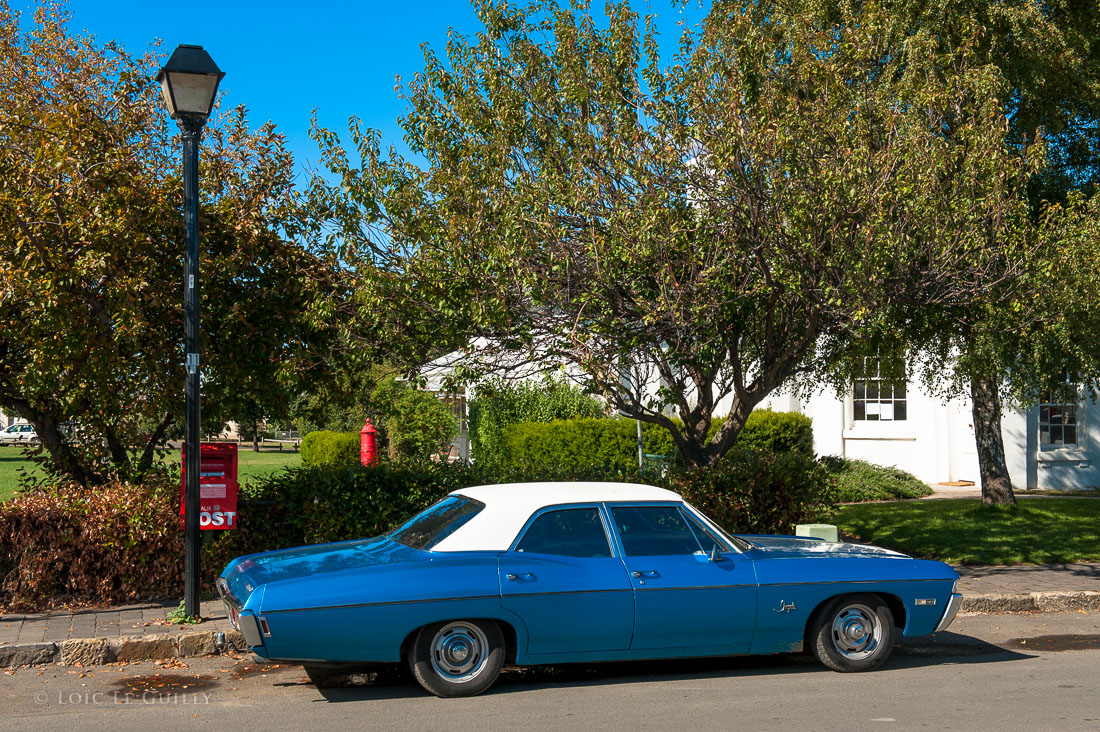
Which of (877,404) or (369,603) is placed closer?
(369,603)

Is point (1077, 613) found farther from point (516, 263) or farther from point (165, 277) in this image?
point (165, 277)

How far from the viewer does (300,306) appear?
9.82 meters

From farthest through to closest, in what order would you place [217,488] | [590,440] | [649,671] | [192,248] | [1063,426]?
[1063,426], [590,440], [217,488], [192,248], [649,671]

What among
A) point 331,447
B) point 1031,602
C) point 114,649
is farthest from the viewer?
point 331,447

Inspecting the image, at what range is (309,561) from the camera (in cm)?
642

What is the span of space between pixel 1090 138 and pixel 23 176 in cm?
1395

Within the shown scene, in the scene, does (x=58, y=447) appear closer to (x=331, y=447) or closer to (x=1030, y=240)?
(x=1030, y=240)

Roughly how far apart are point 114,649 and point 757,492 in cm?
639

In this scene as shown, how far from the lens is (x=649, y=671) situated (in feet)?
23.2

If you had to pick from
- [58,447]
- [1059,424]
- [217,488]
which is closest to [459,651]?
[217,488]

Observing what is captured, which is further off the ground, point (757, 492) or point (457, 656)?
point (757, 492)

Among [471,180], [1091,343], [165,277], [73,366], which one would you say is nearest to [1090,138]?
[1091,343]

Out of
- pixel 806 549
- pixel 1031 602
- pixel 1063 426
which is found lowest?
pixel 1031 602

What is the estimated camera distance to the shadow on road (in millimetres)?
6517
